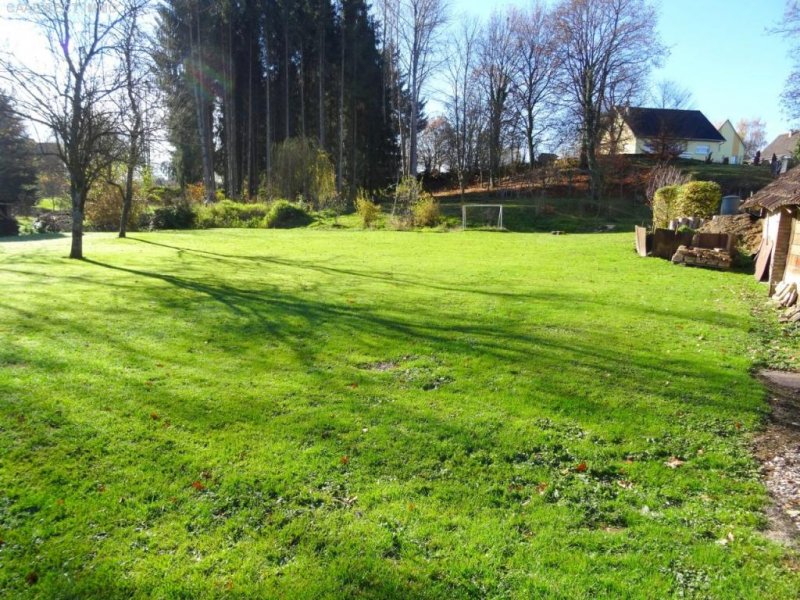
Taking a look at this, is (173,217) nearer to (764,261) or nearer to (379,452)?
(764,261)

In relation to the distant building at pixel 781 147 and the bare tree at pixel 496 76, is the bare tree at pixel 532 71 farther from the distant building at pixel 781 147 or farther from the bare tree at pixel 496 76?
the distant building at pixel 781 147

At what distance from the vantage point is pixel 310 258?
15.2m

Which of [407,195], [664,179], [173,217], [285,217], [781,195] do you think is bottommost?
[173,217]

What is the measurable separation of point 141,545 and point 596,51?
38977 millimetres

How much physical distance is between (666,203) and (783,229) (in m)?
8.85

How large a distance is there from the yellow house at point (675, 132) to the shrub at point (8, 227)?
44.5 m

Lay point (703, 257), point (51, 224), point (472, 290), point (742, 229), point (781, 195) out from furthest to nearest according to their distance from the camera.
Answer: point (51, 224)
point (742, 229)
point (703, 257)
point (472, 290)
point (781, 195)

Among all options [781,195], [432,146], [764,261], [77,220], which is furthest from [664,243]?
[432,146]

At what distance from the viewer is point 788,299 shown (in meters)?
8.73

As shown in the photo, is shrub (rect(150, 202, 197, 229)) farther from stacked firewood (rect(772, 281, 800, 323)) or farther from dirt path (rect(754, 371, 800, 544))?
dirt path (rect(754, 371, 800, 544))

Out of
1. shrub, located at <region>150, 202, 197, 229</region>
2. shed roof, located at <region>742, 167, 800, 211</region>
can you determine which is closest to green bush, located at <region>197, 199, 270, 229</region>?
shrub, located at <region>150, 202, 197, 229</region>

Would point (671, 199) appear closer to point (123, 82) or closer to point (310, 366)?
point (310, 366)

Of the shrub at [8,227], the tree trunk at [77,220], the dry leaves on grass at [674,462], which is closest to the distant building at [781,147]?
the dry leaves on grass at [674,462]

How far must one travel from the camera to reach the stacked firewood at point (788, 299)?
26.2ft
